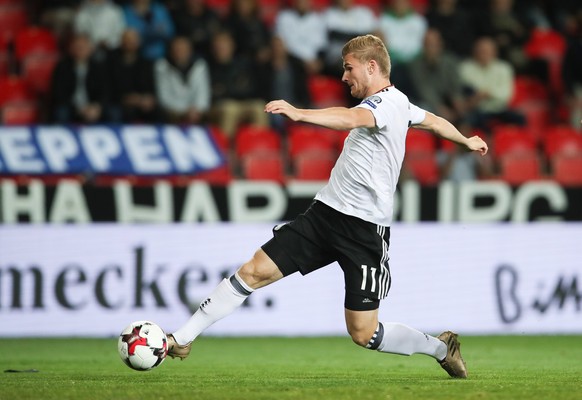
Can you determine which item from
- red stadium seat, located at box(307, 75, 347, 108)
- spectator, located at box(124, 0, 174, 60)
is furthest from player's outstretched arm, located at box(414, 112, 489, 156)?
spectator, located at box(124, 0, 174, 60)

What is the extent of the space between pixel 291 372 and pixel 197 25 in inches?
312

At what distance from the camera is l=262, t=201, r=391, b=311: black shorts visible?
6926 millimetres

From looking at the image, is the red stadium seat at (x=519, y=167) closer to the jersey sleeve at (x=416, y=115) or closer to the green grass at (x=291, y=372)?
the green grass at (x=291, y=372)

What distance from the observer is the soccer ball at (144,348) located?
688cm

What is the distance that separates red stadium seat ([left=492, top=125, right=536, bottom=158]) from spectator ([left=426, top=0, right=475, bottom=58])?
6.36ft

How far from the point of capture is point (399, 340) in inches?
280

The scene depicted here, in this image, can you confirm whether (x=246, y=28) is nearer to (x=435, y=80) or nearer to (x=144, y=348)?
(x=435, y=80)

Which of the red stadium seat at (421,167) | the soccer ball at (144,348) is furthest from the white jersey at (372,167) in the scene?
the red stadium seat at (421,167)

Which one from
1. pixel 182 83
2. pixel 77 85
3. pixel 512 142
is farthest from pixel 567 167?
pixel 77 85

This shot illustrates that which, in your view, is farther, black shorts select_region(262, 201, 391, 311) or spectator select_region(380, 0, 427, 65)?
spectator select_region(380, 0, 427, 65)

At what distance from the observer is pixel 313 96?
14.8 meters

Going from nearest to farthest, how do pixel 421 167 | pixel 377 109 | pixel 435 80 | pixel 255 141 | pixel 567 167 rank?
pixel 377 109
pixel 255 141
pixel 421 167
pixel 567 167
pixel 435 80

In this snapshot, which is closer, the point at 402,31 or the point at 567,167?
the point at 567,167

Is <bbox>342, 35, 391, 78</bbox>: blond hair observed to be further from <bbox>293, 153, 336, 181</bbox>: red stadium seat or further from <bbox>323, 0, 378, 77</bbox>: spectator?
<bbox>323, 0, 378, 77</bbox>: spectator
